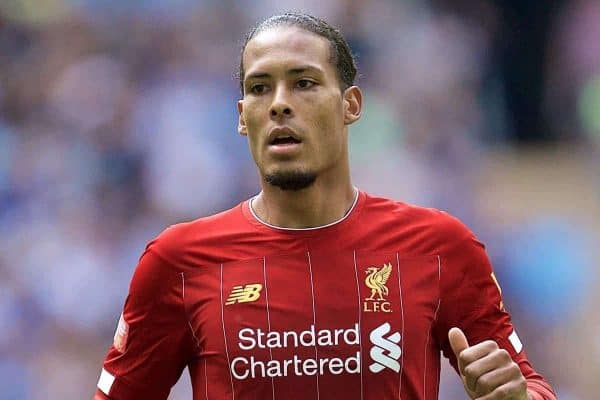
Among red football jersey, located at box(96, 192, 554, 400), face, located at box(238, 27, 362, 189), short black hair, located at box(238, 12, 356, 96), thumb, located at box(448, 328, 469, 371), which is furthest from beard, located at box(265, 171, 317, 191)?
thumb, located at box(448, 328, 469, 371)

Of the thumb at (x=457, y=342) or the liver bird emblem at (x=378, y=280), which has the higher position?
the liver bird emblem at (x=378, y=280)

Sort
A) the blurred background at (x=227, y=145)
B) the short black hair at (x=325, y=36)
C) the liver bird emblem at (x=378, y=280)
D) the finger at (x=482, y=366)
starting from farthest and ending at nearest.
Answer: the blurred background at (x=227, y=145)
the short black hair at (x=325, y=36)
the liver bird emblem at (x=378, y=280)
the finger at (x=482, y=366)

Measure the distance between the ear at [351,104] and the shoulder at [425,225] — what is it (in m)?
0.29

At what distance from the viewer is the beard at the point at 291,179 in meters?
3.34

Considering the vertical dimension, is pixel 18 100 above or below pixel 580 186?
above

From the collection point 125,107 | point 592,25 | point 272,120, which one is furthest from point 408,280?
point 592,25

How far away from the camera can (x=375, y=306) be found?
3244 mm

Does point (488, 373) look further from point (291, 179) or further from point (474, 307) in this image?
point (291, 179)

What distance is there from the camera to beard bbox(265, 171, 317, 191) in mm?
3336

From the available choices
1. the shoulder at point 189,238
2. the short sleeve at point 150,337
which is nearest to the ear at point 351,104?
the shoulder at point 189,238

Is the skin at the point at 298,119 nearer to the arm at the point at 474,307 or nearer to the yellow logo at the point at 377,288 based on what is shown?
the yellow logo at the point at 377,288

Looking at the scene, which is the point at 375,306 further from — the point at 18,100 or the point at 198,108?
the point at 18,100

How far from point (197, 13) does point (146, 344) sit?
5.13 m

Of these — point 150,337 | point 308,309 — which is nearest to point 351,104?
point 308,309
